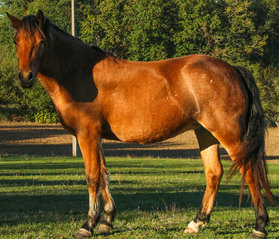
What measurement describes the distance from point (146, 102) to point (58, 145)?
2515 centimetres

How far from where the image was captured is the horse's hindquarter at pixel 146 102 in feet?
19.6

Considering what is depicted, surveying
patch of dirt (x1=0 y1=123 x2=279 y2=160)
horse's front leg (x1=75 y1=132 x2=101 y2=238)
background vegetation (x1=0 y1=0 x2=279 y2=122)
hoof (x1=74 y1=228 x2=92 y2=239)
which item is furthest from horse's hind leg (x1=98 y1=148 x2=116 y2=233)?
background vegetation (x1=0 y1=0 x2=279 y2=122)

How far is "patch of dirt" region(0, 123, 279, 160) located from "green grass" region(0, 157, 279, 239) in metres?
12.6

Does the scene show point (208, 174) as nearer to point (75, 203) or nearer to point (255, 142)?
point (255, 142)

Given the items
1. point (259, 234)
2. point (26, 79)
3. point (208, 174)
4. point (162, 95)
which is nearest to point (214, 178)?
point (208, 174)

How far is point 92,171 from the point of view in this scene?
19.7 ft

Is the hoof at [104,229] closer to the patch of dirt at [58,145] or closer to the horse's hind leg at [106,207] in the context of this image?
the horse's hind leg at [106,207]

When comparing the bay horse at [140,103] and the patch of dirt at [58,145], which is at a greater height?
the bay horse at [140,103]

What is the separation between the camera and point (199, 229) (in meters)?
6.15

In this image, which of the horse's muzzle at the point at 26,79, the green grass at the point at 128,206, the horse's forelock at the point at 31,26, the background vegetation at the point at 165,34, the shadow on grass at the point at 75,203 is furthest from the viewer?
the background vegetation at the point at 165,34

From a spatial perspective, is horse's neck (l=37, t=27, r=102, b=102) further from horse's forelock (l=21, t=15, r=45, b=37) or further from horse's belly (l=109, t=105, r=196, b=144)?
horse's belly (l=109, t=105, r=196, b=144)

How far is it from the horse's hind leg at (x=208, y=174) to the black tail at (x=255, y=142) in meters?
0.39

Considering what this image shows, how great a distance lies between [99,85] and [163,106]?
3.05 feet

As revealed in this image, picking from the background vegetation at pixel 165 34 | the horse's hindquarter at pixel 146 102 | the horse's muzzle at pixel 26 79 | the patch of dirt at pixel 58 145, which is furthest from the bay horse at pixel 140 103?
the background vegetation at pixel 165 34
